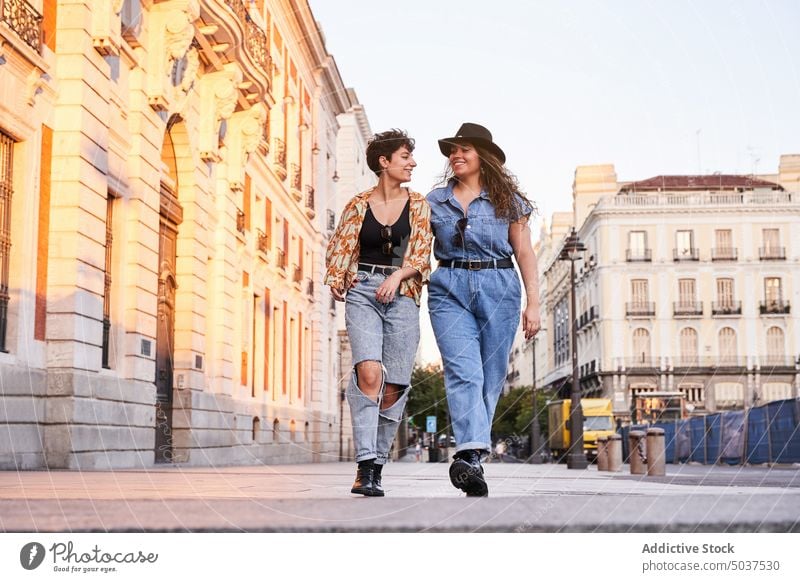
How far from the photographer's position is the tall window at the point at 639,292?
11148 mm

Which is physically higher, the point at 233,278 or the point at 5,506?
the point at 233,278

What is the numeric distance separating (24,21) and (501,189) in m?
7.62

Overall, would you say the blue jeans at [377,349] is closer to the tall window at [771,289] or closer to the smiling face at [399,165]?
the smiling face at [399,165]

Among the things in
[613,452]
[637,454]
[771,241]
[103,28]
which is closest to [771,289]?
[613,452]

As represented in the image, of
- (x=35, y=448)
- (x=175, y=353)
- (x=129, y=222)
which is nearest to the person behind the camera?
(x=35, y=448)

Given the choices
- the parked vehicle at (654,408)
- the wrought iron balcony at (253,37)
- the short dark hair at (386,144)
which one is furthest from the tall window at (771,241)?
the parked vehicle at (654,408)

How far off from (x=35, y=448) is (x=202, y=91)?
8350 mm

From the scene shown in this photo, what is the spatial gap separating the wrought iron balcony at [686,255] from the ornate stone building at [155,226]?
582 cm

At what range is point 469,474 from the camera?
512 cm

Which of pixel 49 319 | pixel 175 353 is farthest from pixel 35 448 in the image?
pixel 175 353

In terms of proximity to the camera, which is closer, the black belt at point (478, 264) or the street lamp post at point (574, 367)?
the black belt at point (478, 264)

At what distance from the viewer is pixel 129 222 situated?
1405cm

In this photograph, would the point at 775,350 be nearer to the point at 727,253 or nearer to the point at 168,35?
the point at 727,253
